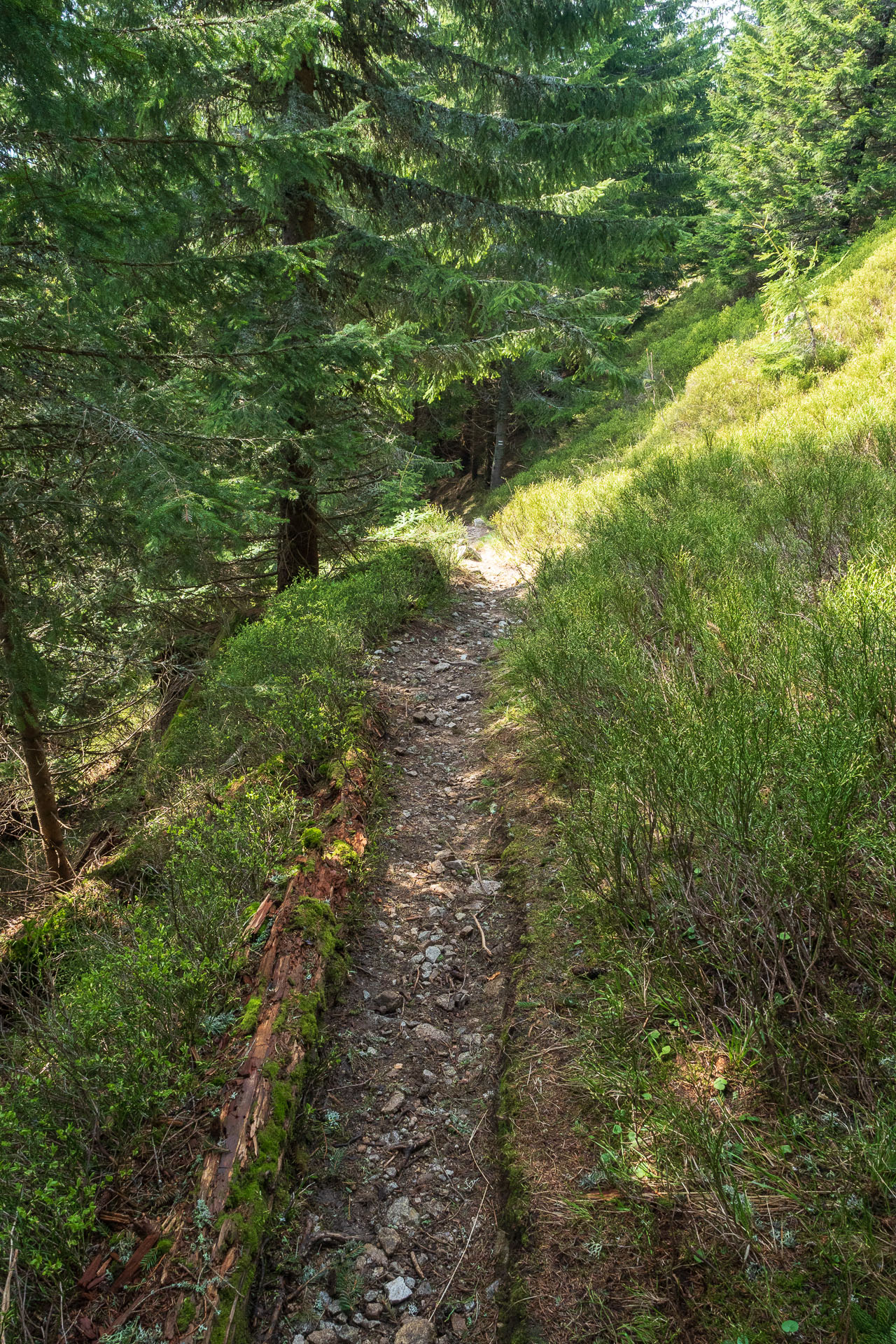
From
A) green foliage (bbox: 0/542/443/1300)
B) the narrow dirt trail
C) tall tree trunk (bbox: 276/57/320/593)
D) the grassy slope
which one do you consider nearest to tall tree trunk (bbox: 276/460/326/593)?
tall tree trunk (bbox: 276/57/320/593)

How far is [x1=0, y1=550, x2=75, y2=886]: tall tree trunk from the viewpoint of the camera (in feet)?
14.7

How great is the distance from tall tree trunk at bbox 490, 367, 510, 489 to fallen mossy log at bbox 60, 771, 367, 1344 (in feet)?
63.3

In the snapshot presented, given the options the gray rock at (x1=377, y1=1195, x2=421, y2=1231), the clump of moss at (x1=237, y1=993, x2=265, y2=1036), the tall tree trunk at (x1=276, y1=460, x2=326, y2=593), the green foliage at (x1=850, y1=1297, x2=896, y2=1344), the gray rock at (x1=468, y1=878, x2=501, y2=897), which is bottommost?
the gray rock at (x1=377, y1=1195, x2=421, y2=1231)

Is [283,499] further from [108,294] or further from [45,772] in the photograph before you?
[45,772]

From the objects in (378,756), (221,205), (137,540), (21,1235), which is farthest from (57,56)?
(21,1235)

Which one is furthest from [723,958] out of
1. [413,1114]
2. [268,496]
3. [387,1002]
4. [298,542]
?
[298,542]

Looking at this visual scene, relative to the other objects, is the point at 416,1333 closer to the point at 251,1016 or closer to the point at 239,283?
the point at 251,1016

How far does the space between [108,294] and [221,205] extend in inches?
46.7

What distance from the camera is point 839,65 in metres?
12.1

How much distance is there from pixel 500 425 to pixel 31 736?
18573mm

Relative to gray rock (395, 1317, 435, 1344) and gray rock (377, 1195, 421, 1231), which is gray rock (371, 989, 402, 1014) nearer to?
gray rock (377, 1195, 421, 1231)

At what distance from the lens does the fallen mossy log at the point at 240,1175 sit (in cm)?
183

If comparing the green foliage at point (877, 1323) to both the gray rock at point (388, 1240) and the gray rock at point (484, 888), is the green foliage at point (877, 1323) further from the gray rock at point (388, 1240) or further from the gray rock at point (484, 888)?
the gray rock at point (484, 888)

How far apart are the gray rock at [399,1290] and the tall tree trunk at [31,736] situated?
413cm
